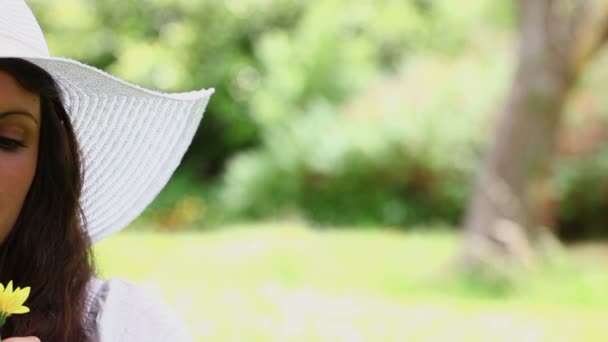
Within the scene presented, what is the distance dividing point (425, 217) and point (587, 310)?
168 inches

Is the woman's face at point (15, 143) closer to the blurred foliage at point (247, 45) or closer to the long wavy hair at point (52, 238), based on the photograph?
the long wavy hair at point (52, 238)

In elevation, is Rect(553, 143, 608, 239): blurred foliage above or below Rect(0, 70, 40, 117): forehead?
above

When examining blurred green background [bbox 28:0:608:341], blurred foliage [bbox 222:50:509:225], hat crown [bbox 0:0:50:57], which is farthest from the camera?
blurred foliage [bbox 222:50:509:225]

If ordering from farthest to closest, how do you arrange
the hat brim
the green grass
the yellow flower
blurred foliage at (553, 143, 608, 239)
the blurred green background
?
1. blurred foliage at (553, 143, 608, 239)
2. the blurred green background
3. the green grass
4. the hat brim
5. the yellow flower

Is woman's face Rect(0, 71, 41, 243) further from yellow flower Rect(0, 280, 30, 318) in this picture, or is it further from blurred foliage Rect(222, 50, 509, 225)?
blurred foliage Rect(222, 50, 509, 225)

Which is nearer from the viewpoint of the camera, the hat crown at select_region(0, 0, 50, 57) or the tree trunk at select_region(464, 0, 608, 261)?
the hat crown at select_region(0, 0, 50, 57)

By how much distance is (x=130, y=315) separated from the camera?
4.38ft

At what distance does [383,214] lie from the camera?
9.72 m

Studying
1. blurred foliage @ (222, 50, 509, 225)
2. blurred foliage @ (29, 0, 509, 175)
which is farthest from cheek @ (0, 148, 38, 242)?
blurred foliage @ (29, 0, 509, 175)

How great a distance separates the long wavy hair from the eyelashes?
0.35 ft

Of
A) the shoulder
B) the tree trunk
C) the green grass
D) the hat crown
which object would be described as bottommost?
the shoulder

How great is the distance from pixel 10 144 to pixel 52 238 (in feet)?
0.63

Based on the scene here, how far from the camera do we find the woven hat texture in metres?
1.41

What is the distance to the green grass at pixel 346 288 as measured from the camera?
441 cm
